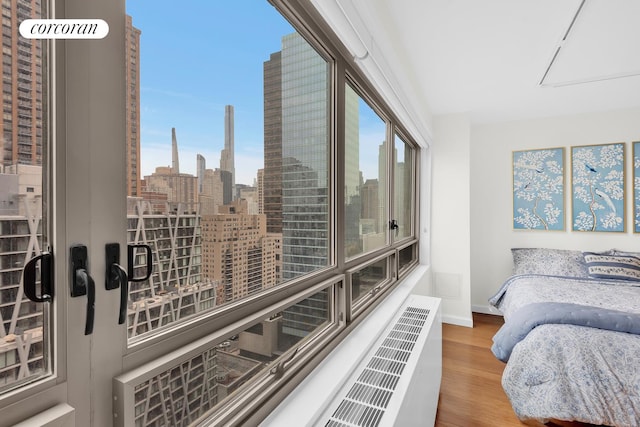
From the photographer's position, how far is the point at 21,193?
19.1 inches

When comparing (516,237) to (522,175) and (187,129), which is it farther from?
(187,129)

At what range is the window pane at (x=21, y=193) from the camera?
1.53 feet

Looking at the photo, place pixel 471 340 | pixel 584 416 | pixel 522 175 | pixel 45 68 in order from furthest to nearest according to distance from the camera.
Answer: pixel 522 175, pixel 471 340, pixel 584 416, pixel 45 68

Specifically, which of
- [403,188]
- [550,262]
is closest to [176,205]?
[403,188]

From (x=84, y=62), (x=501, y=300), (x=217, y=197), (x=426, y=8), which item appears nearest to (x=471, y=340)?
(x=501, y=300)

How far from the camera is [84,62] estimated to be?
53 centimetres

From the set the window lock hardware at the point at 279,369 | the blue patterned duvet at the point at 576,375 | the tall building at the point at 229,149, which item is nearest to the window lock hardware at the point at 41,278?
the tall building at the point at 229,149

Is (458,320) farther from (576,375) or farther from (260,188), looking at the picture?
(260,188)

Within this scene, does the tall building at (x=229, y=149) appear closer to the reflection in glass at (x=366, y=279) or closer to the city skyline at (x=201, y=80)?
the city skyline at (x=201, y=80)

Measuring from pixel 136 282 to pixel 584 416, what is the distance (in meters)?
2.41

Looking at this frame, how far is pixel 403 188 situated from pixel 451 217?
33.9 inches

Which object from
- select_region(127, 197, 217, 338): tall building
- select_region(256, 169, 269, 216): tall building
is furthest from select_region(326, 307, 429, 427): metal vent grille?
select_region(256, 169, 269, 216): tall building

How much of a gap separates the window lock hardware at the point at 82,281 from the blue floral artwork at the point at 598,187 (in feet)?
15.0

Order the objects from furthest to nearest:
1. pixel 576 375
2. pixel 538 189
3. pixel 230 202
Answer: pixel 538 189, pixel 576 375, pixel 230 202
